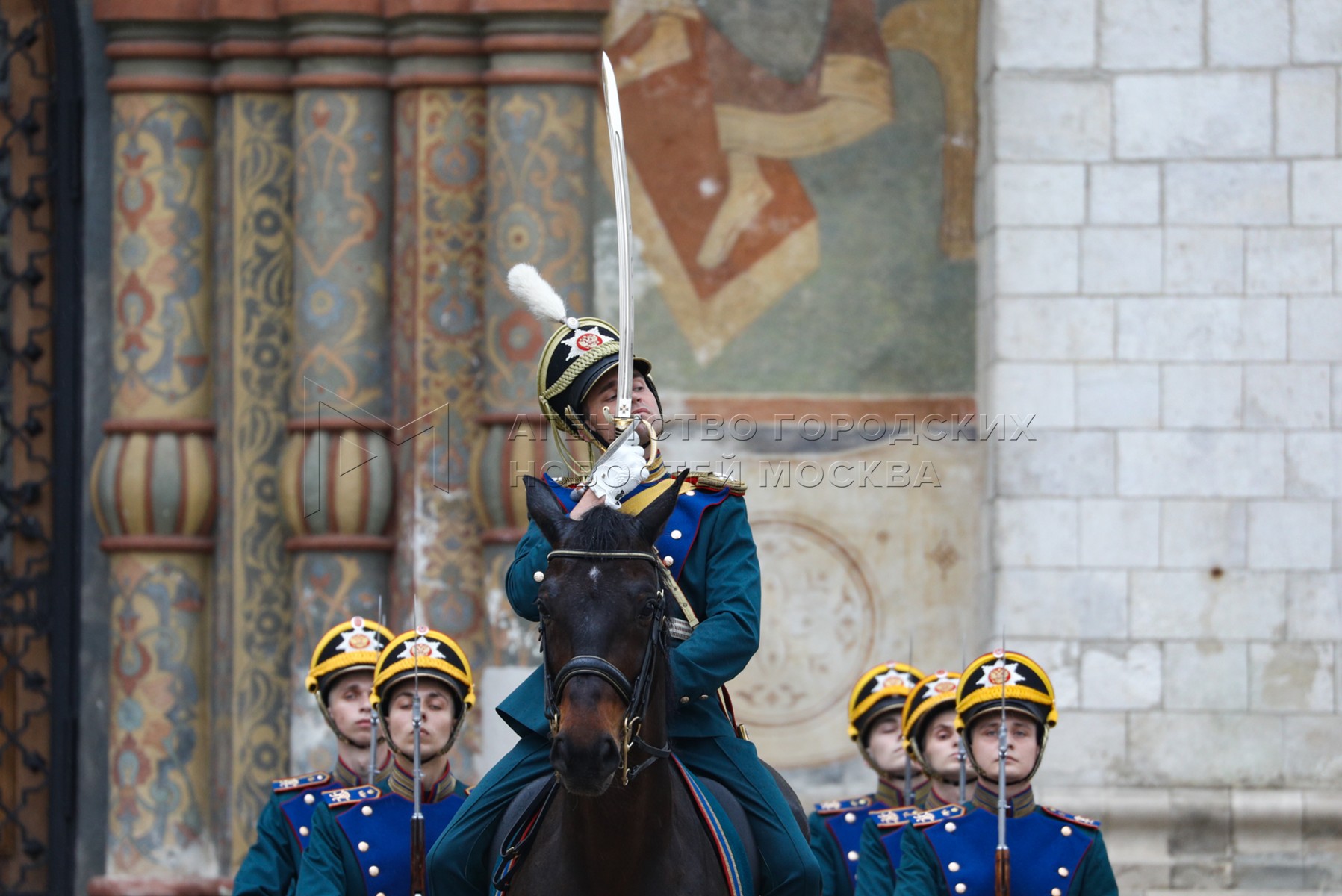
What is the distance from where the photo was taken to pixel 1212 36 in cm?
857

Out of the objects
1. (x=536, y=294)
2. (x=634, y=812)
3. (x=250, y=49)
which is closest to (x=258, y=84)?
(x=250, y=49)

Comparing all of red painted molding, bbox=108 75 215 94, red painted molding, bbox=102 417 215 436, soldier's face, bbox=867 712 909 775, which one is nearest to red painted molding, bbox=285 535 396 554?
red painted molding, bbox=102 417 215 436

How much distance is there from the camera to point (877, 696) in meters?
7.32

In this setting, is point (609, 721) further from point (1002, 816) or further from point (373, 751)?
point (373, 751)

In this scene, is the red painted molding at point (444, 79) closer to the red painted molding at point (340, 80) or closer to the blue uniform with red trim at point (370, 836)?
the red painted molding at point (340, 80)

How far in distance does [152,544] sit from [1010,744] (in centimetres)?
465

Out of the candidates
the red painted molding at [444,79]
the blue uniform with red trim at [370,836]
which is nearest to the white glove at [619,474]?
the blue uniform with red trim at [370,836]

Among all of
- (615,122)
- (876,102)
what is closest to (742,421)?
(876,102)

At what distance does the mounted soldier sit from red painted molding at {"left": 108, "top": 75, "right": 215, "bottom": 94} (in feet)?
15.7

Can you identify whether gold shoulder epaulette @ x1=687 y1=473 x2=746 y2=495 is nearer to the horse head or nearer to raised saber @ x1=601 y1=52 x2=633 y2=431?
raised saber @ x1=601 y1=52 x2=633 y2=431

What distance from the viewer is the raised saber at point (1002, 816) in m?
5.63

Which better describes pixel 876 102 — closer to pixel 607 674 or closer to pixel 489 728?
pixel 489 728

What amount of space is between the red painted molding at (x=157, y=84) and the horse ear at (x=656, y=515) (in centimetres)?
569

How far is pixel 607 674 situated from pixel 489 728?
16.1ft
